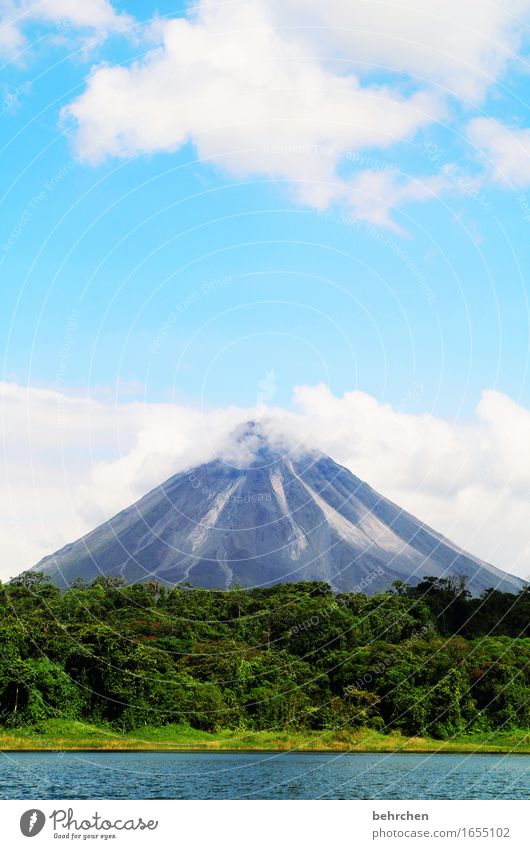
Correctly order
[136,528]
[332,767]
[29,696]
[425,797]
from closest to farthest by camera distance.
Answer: [425,797], [332,767], [29,696], [136,528]

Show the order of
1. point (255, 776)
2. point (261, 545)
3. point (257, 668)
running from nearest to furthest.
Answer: point (255, 776) < point (257, 668) < point (261, 545)

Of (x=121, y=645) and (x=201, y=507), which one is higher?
(x=201, y=507)

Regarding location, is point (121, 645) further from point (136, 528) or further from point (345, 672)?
point (136, 528)

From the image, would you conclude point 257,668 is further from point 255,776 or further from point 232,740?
point 255,776

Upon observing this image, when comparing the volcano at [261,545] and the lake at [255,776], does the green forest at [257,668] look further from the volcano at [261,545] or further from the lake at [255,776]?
the volcano at [261,545]

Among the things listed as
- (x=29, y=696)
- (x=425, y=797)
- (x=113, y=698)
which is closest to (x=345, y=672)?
(x=113, y=698)

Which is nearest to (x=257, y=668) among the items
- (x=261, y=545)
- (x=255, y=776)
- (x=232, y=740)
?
(x=232, y=740)

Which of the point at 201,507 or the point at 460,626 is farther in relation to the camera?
the point at 201,507
